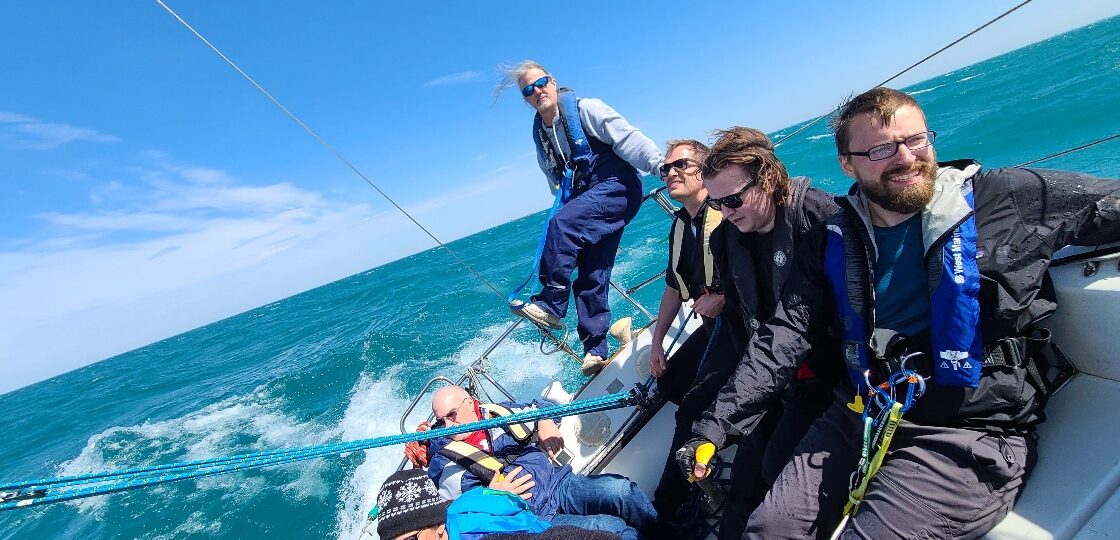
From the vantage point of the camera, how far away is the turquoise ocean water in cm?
748

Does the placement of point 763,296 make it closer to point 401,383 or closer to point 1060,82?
point 401,383

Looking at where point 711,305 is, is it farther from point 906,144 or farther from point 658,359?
point 906,144

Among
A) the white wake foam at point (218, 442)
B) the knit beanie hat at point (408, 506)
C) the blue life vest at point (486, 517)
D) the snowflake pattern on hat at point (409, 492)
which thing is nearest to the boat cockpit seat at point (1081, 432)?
the blue life vest at point (486, 517)

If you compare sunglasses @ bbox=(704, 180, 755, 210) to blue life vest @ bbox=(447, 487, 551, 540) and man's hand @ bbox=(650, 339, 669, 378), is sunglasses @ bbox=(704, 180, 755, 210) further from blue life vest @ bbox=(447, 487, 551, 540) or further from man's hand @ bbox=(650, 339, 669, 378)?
blue life vest @ bbox=(447, 487, 551, 540)

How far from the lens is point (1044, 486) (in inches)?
64.2

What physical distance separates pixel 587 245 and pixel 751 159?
197 cm

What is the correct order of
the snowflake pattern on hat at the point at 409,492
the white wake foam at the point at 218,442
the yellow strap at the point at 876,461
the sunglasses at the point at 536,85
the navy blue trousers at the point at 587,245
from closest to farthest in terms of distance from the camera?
the yellow strap at the point at 876,461 < the snowflake pattern on hat at the point at 409,492 < the sunglasses at the point at 536,85 < the navy blue trousers at the point at 587,245 < the white wake foam at the point at 218,442

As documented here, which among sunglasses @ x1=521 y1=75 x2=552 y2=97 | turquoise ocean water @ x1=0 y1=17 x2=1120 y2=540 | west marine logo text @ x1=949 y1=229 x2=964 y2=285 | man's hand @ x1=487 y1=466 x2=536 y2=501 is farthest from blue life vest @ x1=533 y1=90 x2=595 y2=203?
west marine logo text @ x1=949 y1=229 x2=964 y2=285

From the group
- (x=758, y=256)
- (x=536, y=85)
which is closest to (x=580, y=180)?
(x=536, y=85)

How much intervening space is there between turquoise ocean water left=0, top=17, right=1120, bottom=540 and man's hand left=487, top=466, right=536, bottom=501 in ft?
7.95

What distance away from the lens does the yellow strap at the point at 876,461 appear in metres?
1.61

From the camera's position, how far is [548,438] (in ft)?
11.0

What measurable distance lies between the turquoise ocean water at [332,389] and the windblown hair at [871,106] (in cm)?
19

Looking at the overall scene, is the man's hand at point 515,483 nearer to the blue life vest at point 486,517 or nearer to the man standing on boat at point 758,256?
the blue life vest at point 486,517
